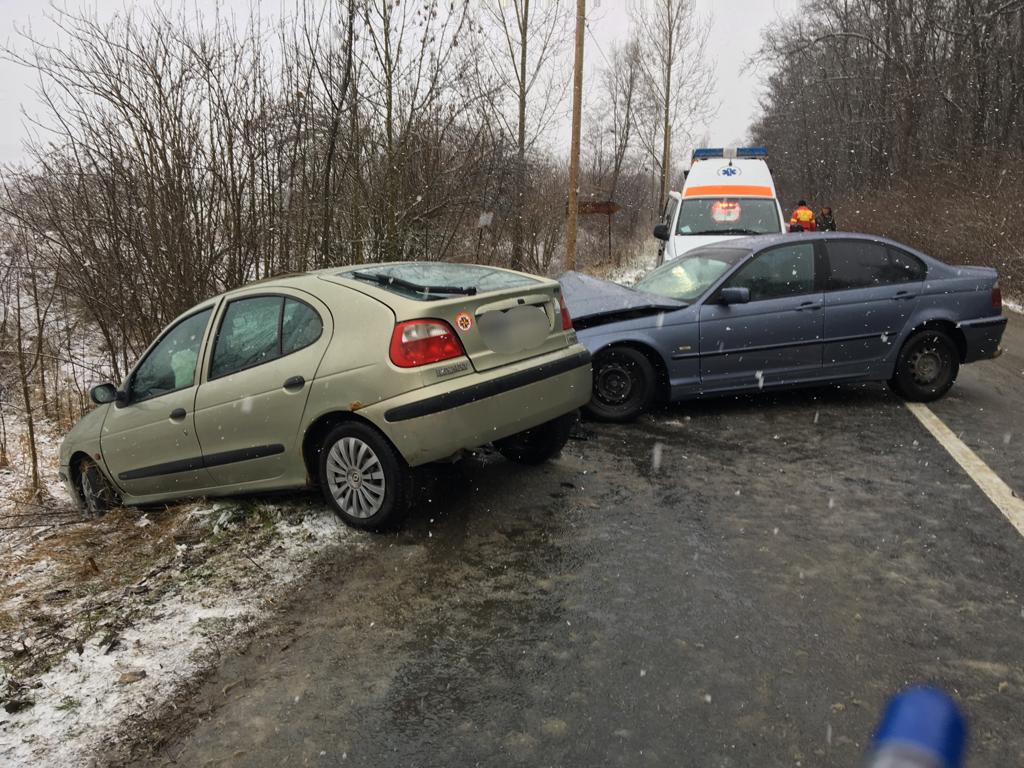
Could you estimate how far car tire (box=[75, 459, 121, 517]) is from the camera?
618 cm

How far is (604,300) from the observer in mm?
7254

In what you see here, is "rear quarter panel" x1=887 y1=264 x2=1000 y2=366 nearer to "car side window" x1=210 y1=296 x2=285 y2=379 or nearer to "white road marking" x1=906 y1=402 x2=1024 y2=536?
"white road marking" x1=906 y1=402 x2=1024 y2=536

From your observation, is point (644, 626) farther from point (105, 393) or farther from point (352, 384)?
point (105, 393)

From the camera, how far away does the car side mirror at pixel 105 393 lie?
217 inches

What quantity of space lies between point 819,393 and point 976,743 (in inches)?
214

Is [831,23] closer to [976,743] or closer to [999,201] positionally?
[999,201]

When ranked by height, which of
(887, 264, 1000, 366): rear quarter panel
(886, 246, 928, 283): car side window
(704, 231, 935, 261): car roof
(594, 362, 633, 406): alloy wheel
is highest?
(704, 231, 935, 261): car roof

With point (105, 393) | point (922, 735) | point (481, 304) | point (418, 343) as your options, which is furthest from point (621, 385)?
point (922, 735)

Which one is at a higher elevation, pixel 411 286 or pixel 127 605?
pixel 411 286

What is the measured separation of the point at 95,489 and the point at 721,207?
34.8ft

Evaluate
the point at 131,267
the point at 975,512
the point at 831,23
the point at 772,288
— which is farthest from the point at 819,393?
the point at 831,23

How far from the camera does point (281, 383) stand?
4.64 metres

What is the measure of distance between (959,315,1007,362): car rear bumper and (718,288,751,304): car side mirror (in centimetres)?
200

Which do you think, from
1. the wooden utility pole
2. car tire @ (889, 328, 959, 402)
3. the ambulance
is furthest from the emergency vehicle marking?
car tire @ (889, 328, 959, 402)
